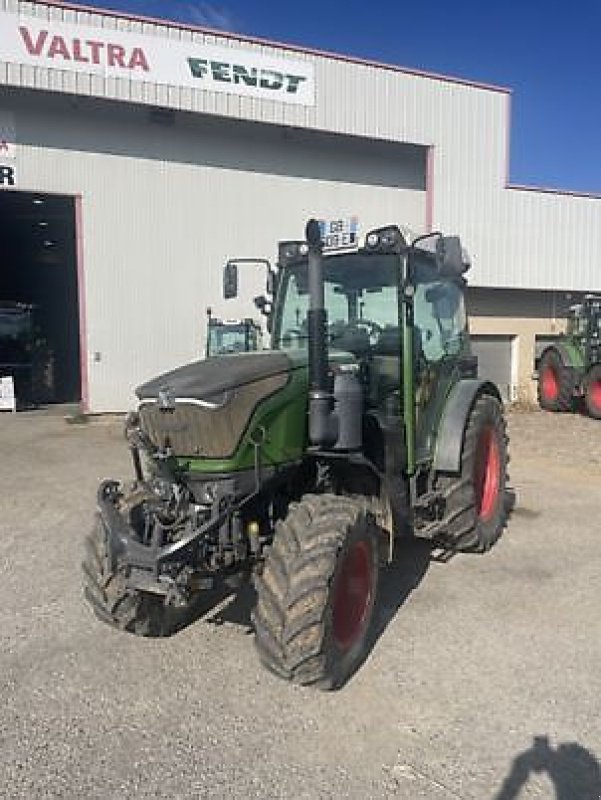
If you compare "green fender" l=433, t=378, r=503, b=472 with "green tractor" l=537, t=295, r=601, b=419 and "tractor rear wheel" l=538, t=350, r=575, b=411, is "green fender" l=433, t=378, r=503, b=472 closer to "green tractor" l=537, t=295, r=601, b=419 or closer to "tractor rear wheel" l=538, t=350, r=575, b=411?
"green tractor" l=537, t=295, r=601, b=419

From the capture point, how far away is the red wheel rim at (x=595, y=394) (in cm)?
1430

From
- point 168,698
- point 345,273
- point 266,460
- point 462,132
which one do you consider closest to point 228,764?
point 168,698

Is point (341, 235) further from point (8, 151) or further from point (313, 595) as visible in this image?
point (8, 151)

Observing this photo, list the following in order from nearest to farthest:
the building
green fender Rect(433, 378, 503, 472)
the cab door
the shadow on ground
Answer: the shadow on ground, the cab door, green fender Rect(433, 378, 503, 472), the building

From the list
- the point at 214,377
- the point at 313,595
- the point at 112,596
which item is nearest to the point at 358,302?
the point at 214,377

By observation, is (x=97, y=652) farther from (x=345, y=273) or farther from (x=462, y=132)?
(x=462, y=132)

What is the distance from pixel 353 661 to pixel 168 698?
36.8 inches

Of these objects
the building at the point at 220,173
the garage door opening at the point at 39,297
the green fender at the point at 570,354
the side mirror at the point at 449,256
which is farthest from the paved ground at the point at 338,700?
the garage door opening at the point at 39,297

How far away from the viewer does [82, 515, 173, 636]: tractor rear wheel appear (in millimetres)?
3789

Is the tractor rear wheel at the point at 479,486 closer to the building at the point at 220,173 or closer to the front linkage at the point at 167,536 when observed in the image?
the front linkage at the point at 167,536

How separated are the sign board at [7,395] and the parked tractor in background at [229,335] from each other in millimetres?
4690

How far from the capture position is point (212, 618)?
4332 mm

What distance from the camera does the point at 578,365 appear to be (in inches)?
587

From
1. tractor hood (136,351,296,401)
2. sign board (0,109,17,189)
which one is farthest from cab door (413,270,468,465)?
sign board (0,109,17,189)
